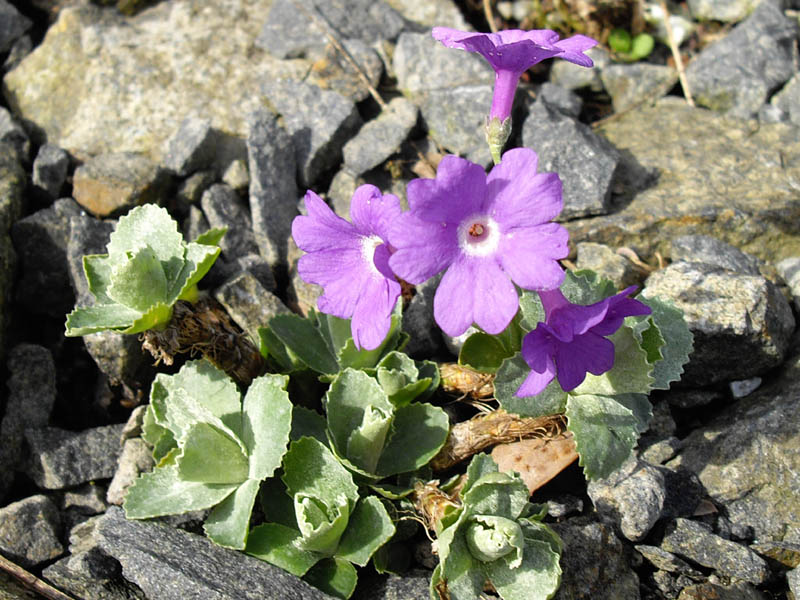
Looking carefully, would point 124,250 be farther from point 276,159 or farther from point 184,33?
point 184,33

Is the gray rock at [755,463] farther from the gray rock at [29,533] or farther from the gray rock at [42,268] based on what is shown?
the gray rock at [42,268]

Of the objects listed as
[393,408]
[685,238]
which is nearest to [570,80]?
[685,238]

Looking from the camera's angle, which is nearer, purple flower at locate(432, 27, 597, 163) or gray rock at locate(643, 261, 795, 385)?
purple flower at locate(432, 27, 597, 163)

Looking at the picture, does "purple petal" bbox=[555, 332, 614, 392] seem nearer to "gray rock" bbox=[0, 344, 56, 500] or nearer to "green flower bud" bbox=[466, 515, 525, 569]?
"green flower bud" bbox=[466, 515, 525, 569]

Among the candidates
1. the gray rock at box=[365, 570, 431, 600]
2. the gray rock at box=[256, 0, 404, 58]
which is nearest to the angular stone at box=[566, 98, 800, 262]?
the gray rock at box=[256, 0, 404, 58]

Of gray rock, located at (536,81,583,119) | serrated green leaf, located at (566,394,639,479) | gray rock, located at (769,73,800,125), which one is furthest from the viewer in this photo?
gray rock, located at (769,73,800,125)

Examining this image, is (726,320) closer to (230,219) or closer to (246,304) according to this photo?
(246,304)

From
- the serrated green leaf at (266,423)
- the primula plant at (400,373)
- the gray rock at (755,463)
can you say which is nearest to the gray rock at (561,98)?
the primula plant at (400,373)
